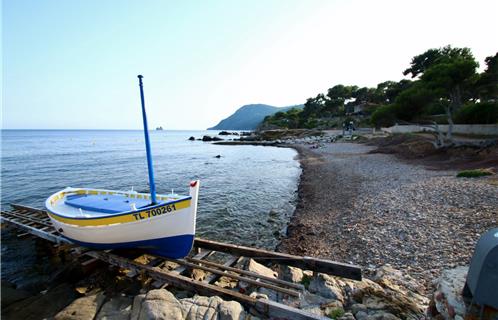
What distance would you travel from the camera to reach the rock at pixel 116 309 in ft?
18.1

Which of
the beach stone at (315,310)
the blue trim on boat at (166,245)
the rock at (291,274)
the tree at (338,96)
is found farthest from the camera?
the tree at (338,96)

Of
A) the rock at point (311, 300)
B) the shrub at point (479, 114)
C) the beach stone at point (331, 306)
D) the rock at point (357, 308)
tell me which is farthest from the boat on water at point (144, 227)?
the shrub at point (479, 114)

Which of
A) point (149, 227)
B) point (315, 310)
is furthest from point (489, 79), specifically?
point (149, 227)

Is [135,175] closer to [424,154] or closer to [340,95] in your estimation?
[424,154]

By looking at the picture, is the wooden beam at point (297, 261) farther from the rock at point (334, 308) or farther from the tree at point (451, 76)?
the tree at point (451, 76)

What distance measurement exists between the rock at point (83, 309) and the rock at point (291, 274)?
206 inches

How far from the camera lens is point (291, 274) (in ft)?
22.4

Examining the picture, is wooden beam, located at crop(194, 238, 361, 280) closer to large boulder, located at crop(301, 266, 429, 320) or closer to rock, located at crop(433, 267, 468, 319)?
large boulder, located at crop(301, 266, 429, 320)

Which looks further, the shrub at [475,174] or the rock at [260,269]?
the shrub at [475,174]

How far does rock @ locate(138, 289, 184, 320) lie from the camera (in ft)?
15.3

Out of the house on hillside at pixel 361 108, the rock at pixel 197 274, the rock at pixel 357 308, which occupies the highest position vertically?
the house on hillside at pixel 361 108

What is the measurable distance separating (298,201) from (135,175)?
21.9m

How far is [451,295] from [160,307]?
5.36m

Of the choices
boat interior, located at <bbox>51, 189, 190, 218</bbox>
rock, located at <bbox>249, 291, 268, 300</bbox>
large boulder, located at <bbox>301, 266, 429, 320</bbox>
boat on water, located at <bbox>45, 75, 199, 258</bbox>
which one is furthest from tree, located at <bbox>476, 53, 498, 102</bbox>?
boat interior, located at <bbox>51, 189, 190, 218</bbox>
